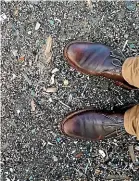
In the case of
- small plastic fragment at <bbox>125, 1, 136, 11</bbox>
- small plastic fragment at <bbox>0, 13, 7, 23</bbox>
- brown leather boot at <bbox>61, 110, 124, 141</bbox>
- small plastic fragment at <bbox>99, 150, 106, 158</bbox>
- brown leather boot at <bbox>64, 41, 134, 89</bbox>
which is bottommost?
small plastic fragment at <bbox>99, 150, 106, 158</bbox>

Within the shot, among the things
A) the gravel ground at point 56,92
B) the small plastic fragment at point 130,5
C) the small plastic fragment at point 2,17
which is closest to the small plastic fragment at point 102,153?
the gravel ground at point 56,92

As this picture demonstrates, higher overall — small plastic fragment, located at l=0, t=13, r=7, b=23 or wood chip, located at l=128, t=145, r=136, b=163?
small plastic fragment, located at l=0, t=13, r=7, b=23

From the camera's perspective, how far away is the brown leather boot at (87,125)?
Result: 2.61 metres

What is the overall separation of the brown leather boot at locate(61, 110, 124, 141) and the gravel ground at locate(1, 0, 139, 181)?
0.05 meters

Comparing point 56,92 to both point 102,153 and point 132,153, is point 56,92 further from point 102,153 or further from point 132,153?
point 132,153

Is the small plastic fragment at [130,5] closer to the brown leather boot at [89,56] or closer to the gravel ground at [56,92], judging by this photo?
the gravel ground at [56,92]

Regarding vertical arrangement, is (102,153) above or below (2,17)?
below

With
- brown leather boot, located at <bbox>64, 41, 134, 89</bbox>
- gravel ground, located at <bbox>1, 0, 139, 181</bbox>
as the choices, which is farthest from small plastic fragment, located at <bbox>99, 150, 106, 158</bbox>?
brown leather boot, located at <bbox>64, 41, 134, 89</bbox>

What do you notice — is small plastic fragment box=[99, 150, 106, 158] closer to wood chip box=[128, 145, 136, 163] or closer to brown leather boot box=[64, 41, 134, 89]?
wood chip box=[128, 145, 136, 163]

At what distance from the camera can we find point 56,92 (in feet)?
8.80

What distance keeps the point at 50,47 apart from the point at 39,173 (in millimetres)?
729

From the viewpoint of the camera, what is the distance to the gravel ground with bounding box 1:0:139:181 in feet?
8.74

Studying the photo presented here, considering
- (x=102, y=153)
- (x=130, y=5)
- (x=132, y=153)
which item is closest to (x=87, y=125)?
(x=102, y=153)

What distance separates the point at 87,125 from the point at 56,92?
0.26 metres
